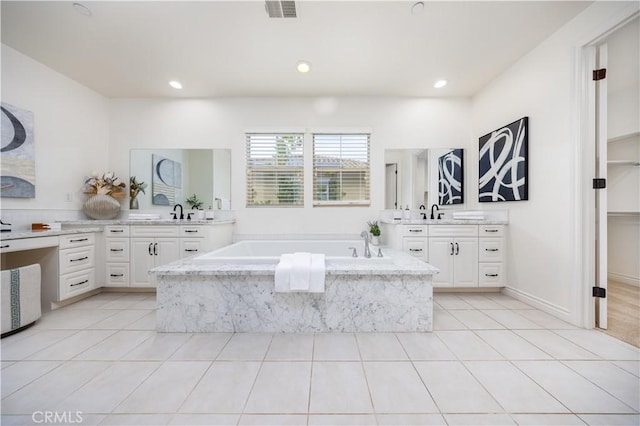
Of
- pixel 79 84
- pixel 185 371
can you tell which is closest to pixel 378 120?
pixel 185 371

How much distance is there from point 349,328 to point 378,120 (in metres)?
2.79

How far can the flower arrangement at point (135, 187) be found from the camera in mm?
3539

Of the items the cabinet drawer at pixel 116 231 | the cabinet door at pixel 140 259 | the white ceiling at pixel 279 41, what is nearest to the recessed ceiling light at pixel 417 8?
the white ceiling at pixel 279 41

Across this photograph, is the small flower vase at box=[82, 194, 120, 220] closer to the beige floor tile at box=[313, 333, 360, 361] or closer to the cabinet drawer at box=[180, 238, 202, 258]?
the cabinet drawer at box=[180, 238, 202, 258]

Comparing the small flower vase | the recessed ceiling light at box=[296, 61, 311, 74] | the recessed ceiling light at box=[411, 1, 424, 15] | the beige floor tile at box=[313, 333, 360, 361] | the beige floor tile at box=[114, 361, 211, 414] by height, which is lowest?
the beige floor tile at box=[114, 361, 211, 414]

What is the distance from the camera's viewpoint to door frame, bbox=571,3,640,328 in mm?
2092

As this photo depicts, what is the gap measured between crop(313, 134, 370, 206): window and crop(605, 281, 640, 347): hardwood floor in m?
2.58

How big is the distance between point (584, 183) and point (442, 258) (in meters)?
1.41

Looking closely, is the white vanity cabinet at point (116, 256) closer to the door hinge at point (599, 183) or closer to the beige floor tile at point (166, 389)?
the beige floor tile at point (166, 389)

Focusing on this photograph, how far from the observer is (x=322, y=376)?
149 centimetres

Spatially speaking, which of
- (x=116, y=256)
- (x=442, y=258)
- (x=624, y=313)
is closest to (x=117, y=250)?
(x=116, y=256)

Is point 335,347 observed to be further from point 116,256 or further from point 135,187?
→ point 135,187

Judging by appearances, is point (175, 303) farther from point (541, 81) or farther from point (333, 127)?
point (541, 81)

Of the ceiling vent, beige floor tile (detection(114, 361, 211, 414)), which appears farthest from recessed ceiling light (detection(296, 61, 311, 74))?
beige floor tile (detection(114, 361, 211, 414))
